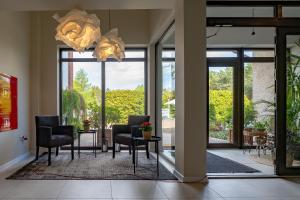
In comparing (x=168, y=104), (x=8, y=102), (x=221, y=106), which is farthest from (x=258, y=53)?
(x=8, y=102)

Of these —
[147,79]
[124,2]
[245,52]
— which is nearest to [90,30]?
[124,2]

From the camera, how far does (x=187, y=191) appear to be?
4477 mm

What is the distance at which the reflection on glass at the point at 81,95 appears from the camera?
8.97 metres

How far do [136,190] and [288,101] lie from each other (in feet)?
9.78

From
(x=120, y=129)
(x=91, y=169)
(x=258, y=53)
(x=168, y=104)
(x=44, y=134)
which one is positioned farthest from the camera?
(x=258, y=53)

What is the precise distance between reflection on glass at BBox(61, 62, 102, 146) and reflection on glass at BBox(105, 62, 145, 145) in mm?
264

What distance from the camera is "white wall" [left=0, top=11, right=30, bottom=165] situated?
6.23 metres

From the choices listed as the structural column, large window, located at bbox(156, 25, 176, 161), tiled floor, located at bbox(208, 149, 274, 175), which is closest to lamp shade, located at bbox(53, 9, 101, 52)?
the structural column

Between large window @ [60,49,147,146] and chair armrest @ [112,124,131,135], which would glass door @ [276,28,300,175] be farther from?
large window @ [60,49,147,146]

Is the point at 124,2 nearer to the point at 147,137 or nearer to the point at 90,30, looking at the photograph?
the point at 90,30

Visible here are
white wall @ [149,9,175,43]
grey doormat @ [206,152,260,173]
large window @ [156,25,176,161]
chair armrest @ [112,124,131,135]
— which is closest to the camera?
grey doormat @ [206,152,260,173]

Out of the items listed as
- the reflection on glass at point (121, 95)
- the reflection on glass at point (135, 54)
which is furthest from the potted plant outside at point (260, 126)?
the reflection on glass at point (135, 54)

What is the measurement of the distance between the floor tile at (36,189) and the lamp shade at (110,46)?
102 inches

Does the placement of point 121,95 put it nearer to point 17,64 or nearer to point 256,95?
point 17,64
